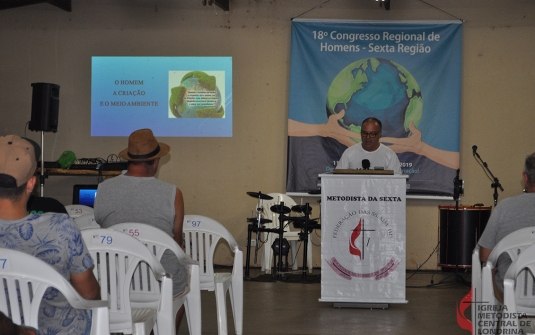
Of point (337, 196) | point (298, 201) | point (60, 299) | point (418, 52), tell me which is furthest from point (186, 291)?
point (418, 52)

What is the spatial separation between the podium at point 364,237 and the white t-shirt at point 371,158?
0.94m

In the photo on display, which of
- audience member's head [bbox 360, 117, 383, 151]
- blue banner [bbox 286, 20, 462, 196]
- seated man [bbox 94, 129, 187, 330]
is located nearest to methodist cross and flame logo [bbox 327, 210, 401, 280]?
audience member's head [bbox 360, 117, 383, 151]

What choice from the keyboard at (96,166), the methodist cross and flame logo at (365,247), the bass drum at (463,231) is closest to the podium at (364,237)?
the methodist cross and flame logo at (365,247)

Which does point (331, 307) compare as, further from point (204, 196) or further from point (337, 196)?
point (204, 196)

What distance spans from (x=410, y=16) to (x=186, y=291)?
5.79 meters

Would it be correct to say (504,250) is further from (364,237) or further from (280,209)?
(280,209)

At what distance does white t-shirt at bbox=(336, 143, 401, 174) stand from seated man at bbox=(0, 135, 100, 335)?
4343mm

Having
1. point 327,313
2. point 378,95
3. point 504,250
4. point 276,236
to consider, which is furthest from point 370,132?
point 504,250

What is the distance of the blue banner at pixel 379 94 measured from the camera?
8117 mm

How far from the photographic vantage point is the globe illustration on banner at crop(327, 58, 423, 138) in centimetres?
818

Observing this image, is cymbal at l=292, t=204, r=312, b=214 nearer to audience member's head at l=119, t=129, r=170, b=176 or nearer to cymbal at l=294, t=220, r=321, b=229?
cymbal at l=294, t=220, r=321, b=229

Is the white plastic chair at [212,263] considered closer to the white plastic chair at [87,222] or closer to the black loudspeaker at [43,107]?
the white plastic chair at [87,222]

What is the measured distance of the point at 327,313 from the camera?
545 cm

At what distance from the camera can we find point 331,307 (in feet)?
18.7
